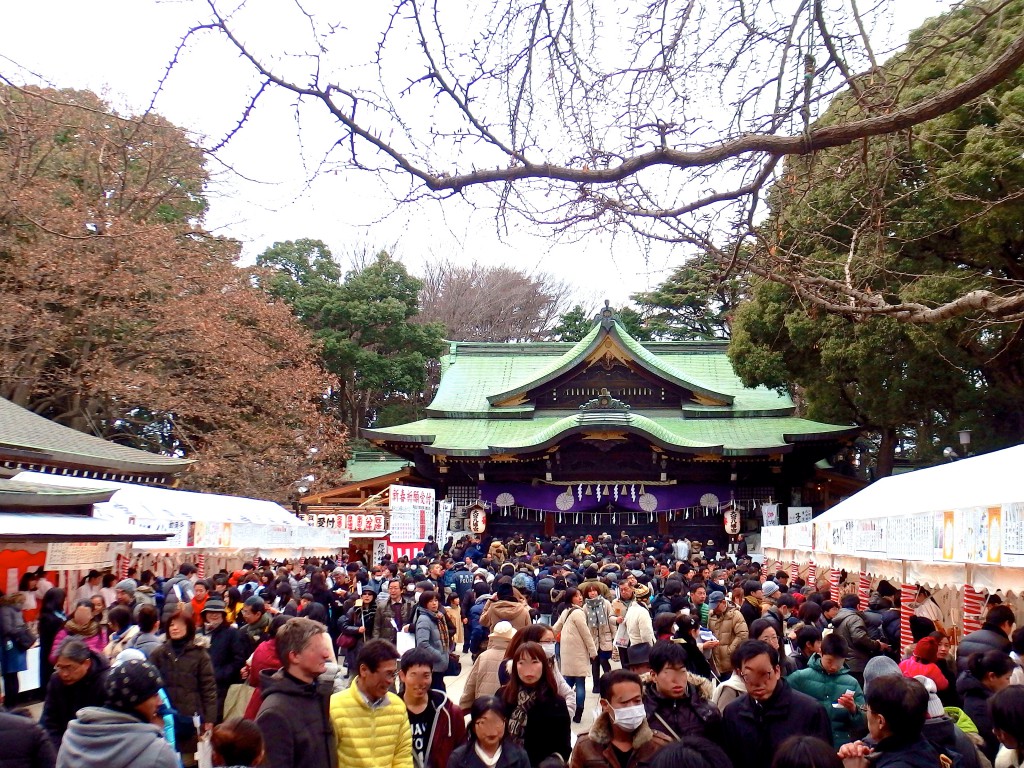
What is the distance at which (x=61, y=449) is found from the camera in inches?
612

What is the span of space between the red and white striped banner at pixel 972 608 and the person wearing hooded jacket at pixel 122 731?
692 cm

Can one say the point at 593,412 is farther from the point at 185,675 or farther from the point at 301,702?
the point at 301,702

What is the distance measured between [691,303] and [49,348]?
23.5m

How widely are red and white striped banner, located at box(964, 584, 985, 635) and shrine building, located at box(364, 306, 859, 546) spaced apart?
17.2 m

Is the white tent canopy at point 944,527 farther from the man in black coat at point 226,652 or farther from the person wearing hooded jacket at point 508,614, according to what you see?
the man in black coat at point 226,652

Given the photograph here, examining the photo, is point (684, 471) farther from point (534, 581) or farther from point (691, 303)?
point (534, 581)

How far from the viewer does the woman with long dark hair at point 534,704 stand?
5043mm

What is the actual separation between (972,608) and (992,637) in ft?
7.91

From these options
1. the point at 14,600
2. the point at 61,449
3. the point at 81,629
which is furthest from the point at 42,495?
the point at 61,449

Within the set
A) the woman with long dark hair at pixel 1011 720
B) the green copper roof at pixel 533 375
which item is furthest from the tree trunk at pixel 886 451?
the woman with long dark hair at pixel 1011 720

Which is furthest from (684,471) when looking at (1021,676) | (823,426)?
(1021,676)

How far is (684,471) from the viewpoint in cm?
2811

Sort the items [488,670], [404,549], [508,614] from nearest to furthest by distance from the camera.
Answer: [488,670] < [508,614] < [404,549]

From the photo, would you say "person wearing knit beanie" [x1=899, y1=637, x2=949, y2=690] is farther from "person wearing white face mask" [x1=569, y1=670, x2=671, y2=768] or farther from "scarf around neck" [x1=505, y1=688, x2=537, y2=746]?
"person wearing white face mask" [x1=569, y1=670, x2=671, y2=768]
